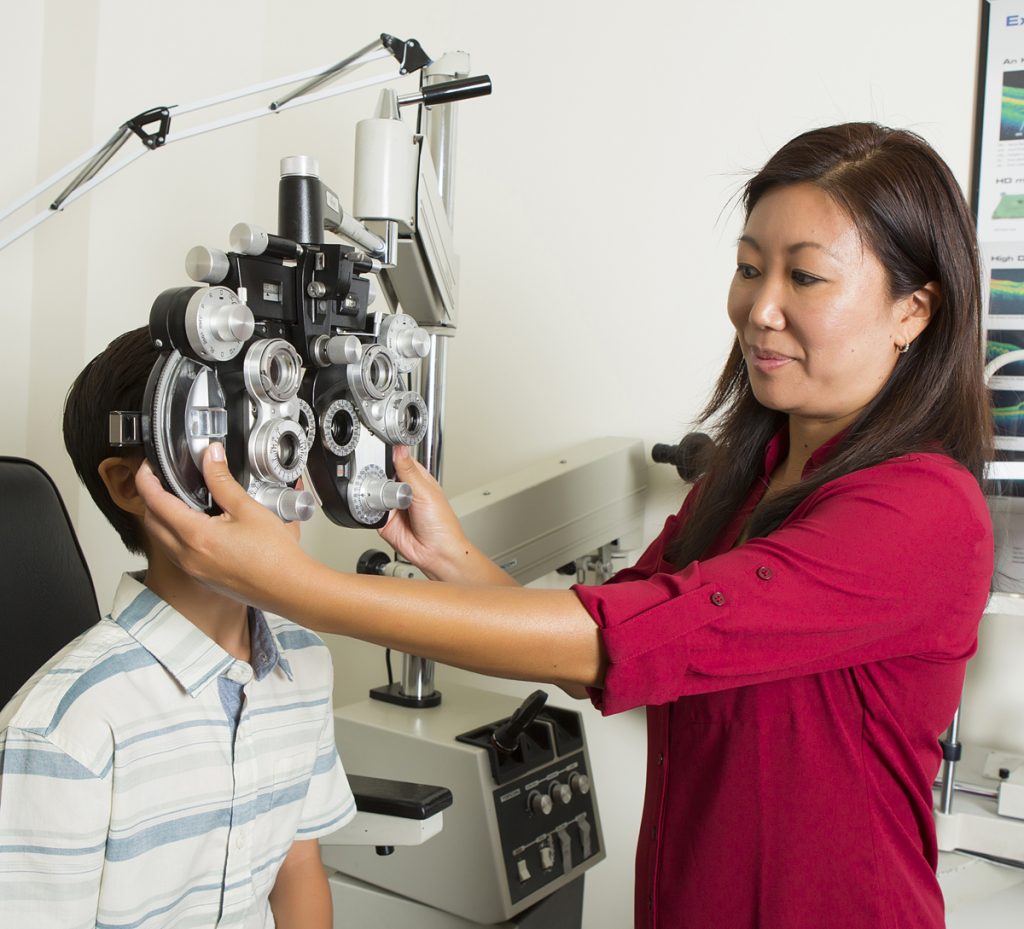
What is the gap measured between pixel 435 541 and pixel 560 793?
51 cm

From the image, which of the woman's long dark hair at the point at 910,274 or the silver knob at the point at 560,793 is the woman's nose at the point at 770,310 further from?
the silver knob at the point at 560,793

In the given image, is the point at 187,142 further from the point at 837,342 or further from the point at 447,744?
the point at 837,342

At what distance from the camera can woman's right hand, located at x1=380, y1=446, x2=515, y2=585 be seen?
3.50ft

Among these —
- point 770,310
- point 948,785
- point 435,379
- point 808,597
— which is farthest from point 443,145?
point 948,785

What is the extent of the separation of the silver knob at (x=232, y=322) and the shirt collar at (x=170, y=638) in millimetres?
302

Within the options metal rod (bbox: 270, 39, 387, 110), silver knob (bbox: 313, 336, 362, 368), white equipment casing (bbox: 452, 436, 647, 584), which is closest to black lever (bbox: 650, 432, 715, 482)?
white equipment casing (bbox: 452, 436, 647, 584)

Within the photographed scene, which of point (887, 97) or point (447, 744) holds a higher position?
point (887, 97)

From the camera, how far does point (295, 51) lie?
2227 mm

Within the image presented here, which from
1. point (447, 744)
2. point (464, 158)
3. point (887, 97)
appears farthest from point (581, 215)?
point (447, 744)

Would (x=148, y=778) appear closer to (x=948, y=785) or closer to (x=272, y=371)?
(x=272, y=371)

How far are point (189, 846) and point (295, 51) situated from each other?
70.8 inches

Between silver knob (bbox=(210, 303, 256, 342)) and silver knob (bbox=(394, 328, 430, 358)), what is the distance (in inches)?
6.7

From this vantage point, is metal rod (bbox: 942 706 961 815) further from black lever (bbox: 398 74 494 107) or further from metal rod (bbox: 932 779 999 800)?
black lever (bbox: 398 74 494 107)

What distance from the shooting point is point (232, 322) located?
723 millimetres
